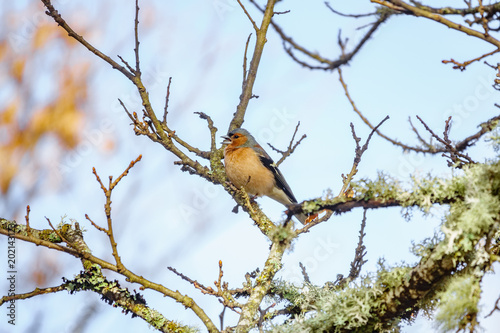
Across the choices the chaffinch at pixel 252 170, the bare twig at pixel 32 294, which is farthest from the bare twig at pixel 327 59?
the chaffinch at pixel 252 170

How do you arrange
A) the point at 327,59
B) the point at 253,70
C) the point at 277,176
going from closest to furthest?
the point at 327,59 → the point at 253,70 → the point at 277,176

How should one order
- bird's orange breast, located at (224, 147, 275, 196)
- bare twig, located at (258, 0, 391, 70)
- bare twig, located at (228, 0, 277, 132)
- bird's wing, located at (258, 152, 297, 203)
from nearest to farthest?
bare twig, located at (258, 0, 391, 70)
bare twig, located at (228, 0, 277, 132)
bird's orange breast, located at (224, 147, 275, 196)
bird's wing, located at (258, 152, 297, 203)

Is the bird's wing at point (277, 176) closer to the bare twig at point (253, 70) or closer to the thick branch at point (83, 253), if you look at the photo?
the bare twig at point (253, 70)

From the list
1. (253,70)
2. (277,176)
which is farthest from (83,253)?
(277,176)

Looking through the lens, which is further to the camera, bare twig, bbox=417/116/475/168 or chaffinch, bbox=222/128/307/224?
chaffinch, bbox=222/128/307/224

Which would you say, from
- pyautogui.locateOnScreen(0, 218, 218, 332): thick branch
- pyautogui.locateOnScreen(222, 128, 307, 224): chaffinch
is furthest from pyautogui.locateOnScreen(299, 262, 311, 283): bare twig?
pyautogui.locateOnScreen(222, 128, 307, 224): chaffinch

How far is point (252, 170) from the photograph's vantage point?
6.10m

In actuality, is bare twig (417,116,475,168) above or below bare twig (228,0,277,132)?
below

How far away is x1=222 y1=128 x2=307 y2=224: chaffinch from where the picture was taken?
5.95 meters

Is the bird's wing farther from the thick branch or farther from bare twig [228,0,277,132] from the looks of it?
the thick branch

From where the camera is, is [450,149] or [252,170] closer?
[450,149]

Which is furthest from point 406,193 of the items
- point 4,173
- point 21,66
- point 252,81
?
point 21,66

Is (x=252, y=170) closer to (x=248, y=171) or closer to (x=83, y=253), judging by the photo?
(x=248, y=171)

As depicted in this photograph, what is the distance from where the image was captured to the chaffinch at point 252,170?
595cm
